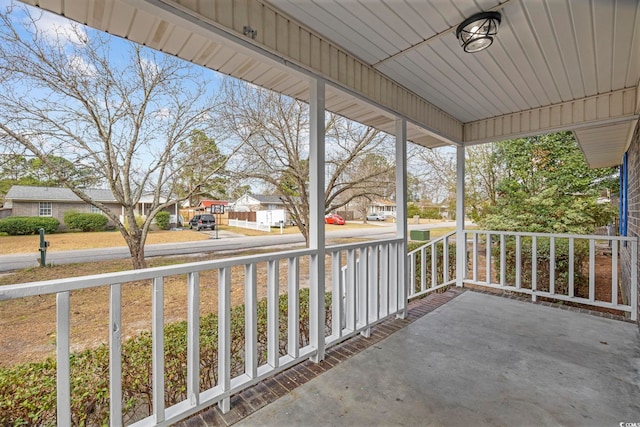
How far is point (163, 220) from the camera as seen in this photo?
5.54 m

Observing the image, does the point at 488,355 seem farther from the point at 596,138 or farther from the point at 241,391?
the point at 596,138

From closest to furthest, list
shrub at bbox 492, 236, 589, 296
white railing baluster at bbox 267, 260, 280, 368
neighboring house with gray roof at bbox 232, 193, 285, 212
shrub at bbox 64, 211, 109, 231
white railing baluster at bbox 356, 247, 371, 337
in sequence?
white railing baluster at bbox 267, 260, 280, 368 < white railing baluster at bbox 356, 247, 371, 337 < shrub at bbox 64, 211, 109, 231 < shrub at bbox 492, 236, 589, 296 < neighboring house with gray roof at bbox 232, 193, 285, 212

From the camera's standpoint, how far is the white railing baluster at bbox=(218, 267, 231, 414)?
68.7 inches

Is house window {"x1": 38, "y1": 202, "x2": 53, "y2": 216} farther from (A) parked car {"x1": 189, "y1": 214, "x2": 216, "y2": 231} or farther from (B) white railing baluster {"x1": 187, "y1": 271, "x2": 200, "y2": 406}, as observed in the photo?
(B) white railing baluster {"x1": 187, "y1": 271, "x2": 200, "y2": 406}

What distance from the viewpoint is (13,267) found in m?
3.43

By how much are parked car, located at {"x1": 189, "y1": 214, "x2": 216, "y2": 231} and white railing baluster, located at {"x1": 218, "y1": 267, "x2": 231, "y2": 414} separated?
12.8 ft

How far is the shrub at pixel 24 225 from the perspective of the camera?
10.0 feet

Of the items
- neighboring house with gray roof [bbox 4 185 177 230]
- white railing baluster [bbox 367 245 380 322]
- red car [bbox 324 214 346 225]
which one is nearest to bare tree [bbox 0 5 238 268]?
neighboring house with gray roof [bbox 4 185 177 230]

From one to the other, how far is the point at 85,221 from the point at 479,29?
510 cm

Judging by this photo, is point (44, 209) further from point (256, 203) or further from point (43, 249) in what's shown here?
point (256, 203)

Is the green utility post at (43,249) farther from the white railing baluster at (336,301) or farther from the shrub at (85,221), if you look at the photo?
the white railing baluster at (336,301)

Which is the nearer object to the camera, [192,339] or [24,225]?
[192,339]

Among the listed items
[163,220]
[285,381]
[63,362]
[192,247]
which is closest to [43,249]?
[192,247]

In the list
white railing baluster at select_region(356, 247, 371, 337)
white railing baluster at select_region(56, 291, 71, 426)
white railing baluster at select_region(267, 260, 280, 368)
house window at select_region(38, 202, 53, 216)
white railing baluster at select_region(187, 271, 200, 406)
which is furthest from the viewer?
house window at select_region(38, 202, 53, 216)
